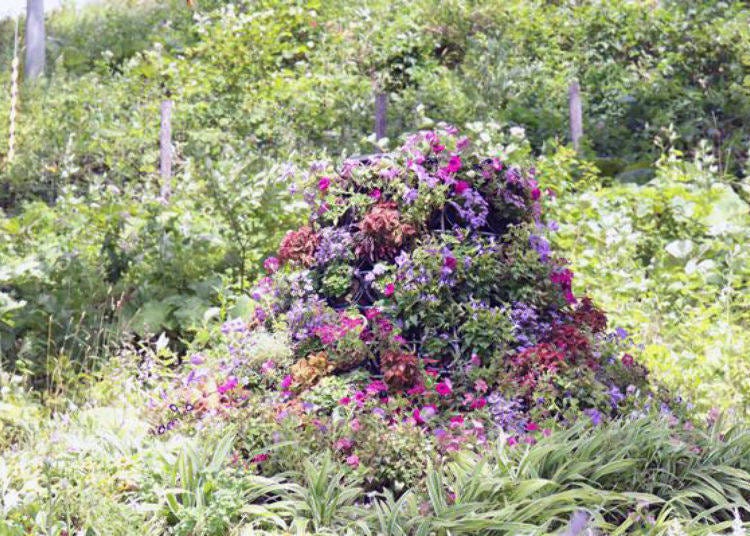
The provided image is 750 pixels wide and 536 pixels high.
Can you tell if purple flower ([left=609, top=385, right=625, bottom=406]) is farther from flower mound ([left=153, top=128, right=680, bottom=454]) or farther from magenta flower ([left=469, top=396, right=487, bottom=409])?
magenta flower ([left=469, top=396, right=487, bottom=409])

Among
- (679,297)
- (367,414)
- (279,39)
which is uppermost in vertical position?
(279,39)

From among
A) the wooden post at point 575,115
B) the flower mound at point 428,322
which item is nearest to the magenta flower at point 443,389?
the flower mound at point 428,322

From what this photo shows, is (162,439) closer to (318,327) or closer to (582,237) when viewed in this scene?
(318,327)

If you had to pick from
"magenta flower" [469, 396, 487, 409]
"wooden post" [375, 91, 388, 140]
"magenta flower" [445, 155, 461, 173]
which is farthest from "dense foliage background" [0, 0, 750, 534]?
"wooden post" [375, 91, 388, 140]

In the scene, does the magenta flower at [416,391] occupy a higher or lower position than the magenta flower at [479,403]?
higher

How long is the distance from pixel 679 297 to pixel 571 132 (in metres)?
2.98

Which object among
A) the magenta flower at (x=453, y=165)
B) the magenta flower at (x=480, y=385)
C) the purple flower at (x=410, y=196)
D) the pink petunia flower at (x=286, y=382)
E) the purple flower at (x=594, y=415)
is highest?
the magenta flower at (x=453, y=165)

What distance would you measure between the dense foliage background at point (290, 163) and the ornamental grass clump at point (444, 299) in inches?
19.9

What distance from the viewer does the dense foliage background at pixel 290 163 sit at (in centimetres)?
472

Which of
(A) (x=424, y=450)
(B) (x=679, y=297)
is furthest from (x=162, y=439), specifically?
(B) (x=679, y=297)

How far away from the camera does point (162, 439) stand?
144 inches

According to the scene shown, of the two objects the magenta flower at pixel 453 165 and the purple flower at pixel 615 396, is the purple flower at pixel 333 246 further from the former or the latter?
the purple flower at pixel 615 396

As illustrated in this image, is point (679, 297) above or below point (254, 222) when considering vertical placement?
below

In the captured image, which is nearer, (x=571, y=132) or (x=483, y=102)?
(x=571, y=132)
